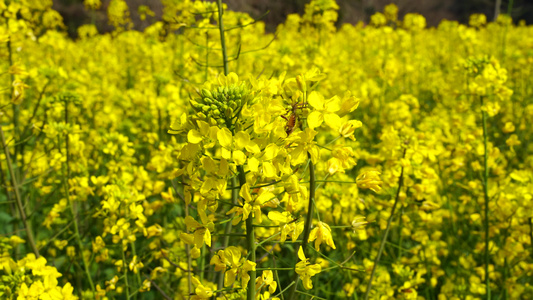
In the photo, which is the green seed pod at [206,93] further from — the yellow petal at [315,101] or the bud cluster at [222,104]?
the yellow petal at [315,101]

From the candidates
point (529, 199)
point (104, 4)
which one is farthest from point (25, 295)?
point (104, 4)

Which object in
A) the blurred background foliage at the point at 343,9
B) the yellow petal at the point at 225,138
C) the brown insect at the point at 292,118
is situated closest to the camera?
the yellow petal at the point at 225,138

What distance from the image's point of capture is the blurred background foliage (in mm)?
14602

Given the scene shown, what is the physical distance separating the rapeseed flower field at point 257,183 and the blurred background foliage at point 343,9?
8.15 metres

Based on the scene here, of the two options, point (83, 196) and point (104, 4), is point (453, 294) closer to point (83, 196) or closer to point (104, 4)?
point (83, 196)

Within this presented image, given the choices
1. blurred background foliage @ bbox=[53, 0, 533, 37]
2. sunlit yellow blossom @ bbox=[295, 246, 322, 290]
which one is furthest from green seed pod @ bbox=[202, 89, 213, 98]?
blurred background foliage @ bbox=[53, 0, 533, 37]

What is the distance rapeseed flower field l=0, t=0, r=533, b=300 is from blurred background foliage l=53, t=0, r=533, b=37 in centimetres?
815

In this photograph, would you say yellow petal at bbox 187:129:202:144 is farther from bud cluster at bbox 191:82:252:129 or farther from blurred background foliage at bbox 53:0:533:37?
blurred background foliage at bbox 53:0:533:37

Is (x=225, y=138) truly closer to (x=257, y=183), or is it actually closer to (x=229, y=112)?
(x=229, y=112)

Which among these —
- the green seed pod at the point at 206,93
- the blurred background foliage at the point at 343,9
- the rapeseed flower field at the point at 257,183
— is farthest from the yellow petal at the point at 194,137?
the blurred background foliage at the point at 343,9

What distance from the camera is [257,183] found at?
1.24m

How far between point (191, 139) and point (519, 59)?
21.1 feet

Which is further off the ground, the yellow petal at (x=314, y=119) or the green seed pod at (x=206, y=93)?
the green seed pod at (x=206, y=93)

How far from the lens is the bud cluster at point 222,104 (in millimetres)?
1135
